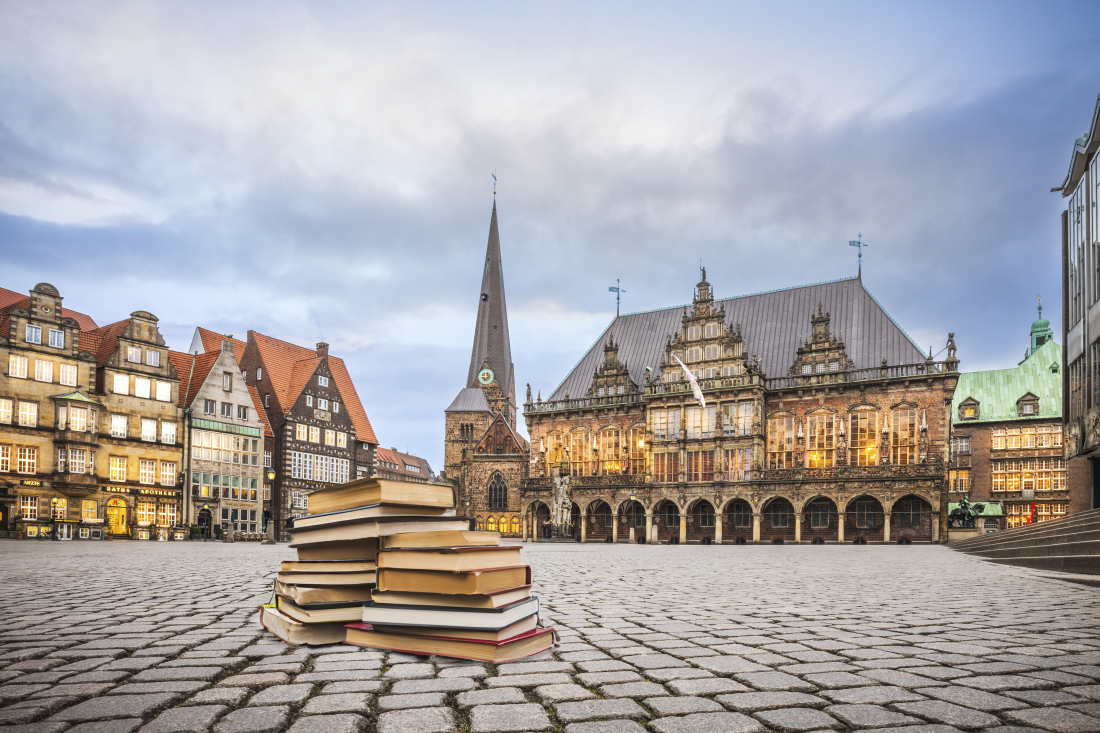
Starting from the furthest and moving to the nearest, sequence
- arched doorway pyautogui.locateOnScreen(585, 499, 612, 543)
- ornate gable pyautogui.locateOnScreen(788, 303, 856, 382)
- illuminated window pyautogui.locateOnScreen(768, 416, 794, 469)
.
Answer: arched doorway pyautogui.locateOnScreen(585, 499, 612, 543) → illuminated window pyautogui.locateOnScreen(768, 416, 794, 469) → ornate gable pyautogui.locateOnScreen(788, 303, 856, 382)

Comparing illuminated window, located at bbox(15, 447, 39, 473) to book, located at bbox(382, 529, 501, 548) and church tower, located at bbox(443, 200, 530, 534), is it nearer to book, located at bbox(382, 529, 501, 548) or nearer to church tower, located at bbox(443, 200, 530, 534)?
church tower, located at bbox(443, 200, 530, 534)

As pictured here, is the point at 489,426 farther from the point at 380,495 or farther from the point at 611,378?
the point at 380,495

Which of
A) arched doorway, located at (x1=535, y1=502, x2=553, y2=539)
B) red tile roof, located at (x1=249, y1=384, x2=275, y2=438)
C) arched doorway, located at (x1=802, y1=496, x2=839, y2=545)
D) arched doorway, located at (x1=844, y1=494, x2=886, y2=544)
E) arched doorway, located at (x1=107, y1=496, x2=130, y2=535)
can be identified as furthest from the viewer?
arched doorway, located at (x1=535, y1=502, x2=553, y2=539)

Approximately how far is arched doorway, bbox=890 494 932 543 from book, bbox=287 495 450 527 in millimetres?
41361

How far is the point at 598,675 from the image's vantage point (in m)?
3.58

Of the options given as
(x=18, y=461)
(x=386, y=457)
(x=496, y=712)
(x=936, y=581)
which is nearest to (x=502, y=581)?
(x=496, y=712)

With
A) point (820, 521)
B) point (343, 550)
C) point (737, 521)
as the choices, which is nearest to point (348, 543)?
point (343, 550)

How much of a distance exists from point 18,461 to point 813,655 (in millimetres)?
38223

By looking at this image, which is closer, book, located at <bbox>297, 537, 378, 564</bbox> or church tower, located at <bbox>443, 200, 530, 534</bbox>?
book, located at <bbox>297, 537, 378, 564</bbox>

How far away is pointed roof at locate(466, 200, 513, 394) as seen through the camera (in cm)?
7844

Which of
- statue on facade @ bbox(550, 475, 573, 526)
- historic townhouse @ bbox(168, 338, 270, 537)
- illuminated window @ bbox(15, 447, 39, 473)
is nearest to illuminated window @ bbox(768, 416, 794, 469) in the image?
statue on facade @ bbox(550, 475, 573, 526)

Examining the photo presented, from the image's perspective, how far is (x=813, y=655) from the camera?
164 inches

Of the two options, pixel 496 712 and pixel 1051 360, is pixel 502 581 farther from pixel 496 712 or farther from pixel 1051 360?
pixel 1051 360

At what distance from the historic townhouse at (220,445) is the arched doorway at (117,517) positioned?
3390 millimetres
